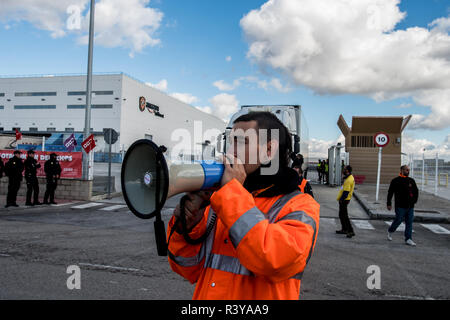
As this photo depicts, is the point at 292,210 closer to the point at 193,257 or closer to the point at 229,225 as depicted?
the point at 229,225

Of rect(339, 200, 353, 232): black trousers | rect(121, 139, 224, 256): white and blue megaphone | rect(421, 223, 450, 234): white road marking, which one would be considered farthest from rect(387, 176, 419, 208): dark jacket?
rect(121, 139, 224, 256): white and blue megaphone

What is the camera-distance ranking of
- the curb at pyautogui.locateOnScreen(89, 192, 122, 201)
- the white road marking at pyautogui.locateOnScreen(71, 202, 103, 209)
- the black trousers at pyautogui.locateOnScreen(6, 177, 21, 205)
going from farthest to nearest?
the curb at pyautogui.locateOnScreen(89, 192, 122, 201) < the white road marking at pyautogui.locateOnScreen(71, 202, 103, 209) < the black trousers at pyautogui.locateOnScreen(6, 177, 21, 205)

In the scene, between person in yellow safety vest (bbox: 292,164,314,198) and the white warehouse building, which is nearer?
person in yellow safety vest (bbox: 292,164,314,198)

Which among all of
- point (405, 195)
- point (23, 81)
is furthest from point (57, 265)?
point (23, 81)

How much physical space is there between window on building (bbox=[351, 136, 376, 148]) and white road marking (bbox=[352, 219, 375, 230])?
16.2 m

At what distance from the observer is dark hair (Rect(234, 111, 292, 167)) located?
4.90 ft

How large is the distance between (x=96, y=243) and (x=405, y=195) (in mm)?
6543

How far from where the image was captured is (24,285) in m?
4.25

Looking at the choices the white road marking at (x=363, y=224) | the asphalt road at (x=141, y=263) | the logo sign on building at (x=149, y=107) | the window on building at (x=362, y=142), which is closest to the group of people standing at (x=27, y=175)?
the asphalt road at (x=141, y=263)

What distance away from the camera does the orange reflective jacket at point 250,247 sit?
1.28m

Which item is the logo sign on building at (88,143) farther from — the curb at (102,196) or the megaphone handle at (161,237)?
the megaphone handle at (161,237)

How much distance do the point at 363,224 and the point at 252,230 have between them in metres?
9.33

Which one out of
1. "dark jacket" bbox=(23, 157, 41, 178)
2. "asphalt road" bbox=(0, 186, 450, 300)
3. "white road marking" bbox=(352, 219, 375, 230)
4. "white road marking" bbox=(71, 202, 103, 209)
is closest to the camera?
"asphalt road" bbox=(0, 186, 450, 300)

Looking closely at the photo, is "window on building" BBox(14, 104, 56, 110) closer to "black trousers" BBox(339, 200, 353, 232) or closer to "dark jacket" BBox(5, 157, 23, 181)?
"dark jacket" BBox(5, 157, 23, 181)
